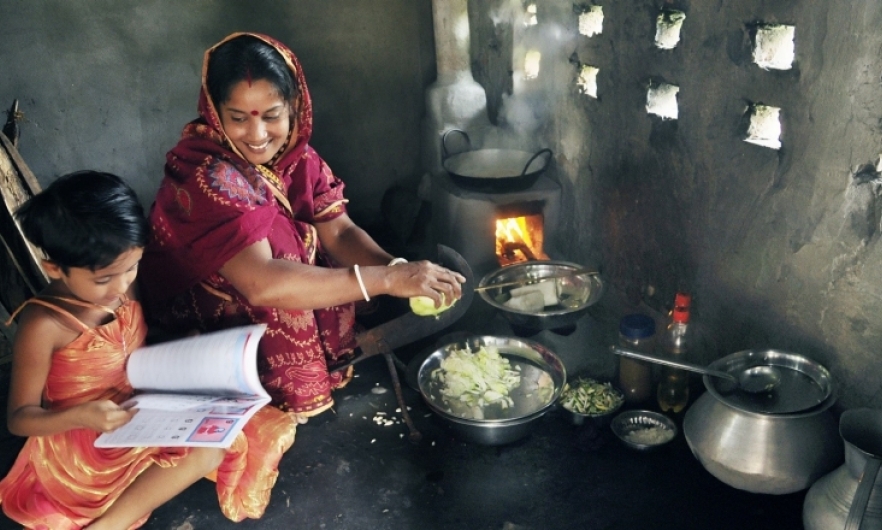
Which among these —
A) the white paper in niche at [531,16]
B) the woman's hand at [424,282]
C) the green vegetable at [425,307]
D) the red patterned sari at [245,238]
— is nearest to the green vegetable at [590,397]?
the green vegetable at [425,307]

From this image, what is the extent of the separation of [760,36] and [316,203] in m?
2.17

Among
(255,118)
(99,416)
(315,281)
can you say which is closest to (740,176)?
(315,281)

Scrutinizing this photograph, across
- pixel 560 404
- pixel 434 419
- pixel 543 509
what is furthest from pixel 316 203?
pixel 543 509

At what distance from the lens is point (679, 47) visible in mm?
3119

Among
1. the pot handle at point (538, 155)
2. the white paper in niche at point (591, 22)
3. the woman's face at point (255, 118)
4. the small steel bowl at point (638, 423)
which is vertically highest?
the white paper in niche at point (591, 22)

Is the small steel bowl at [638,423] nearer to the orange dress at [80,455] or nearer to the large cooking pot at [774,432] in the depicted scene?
the large cooking pot at [774,432]

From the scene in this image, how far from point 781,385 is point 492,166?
2.68 m

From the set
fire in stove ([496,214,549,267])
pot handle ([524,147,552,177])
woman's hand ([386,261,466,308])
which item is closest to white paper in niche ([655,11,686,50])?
pot handle ([524,147,552,177])

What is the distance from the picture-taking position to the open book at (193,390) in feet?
7.11

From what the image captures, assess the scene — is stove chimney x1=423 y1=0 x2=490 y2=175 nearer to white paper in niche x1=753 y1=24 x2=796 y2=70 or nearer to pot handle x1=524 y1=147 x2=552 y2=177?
pot handle x1=524 y1=147 x2=552 y2=177

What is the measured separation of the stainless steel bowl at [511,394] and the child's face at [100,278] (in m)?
1.37

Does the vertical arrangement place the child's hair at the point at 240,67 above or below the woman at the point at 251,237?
above

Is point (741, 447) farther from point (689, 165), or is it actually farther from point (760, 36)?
point (760, 36)

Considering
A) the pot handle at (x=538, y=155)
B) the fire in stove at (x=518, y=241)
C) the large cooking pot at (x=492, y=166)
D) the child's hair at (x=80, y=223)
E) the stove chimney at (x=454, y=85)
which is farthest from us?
the stove chimney at (x=454, y=85)
